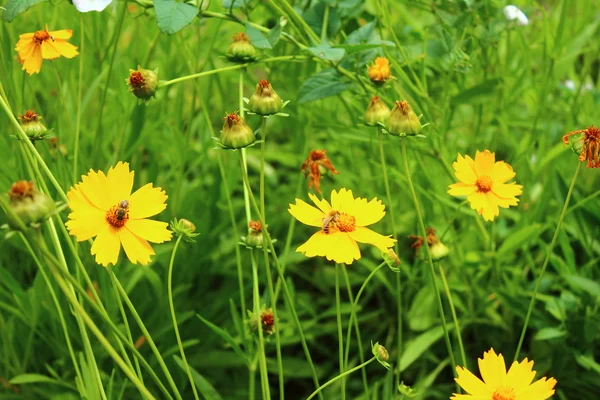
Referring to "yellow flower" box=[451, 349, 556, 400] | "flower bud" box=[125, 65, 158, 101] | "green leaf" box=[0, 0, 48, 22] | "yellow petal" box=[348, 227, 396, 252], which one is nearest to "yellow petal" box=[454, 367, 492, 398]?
"yellow flower" box=[451, 349, 556, 400]

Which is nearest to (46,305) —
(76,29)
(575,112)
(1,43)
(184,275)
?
(184,275)

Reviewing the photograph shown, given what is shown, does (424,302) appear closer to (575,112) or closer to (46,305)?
(575,112)

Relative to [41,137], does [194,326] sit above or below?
below

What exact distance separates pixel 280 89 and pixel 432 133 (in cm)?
31

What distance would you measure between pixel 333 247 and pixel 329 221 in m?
0.02

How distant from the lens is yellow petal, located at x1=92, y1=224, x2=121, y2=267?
19.7 inches

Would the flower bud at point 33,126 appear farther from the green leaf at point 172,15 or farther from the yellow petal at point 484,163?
the yellow petal at point 484,163

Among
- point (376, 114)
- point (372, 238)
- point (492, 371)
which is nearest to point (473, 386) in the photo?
point (492, 371)

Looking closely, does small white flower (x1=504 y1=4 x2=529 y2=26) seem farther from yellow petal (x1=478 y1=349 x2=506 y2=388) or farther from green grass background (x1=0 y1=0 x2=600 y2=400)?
yellow petal (x1=478 y1=349 x2=506 y2=388)

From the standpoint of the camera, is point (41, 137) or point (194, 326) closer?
point (41, 137)

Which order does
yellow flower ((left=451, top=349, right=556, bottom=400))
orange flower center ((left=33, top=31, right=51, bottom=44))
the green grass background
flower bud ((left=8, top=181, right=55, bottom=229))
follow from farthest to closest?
the green grass background < orange flower center ((left=33, top=31, right=51, bottom=44)) < yellow flower ((left=451, top=349, right=556, bottom=400)) < flower bud ((left=8, top=181, right=55, bottom=229))

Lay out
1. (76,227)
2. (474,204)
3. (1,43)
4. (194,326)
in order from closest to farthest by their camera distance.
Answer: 1. (76,227)
2. (474,204)
3. (1,43)
4. (194,326)

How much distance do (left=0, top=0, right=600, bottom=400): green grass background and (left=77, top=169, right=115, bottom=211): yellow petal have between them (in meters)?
0.27

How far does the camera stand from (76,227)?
50 cm
